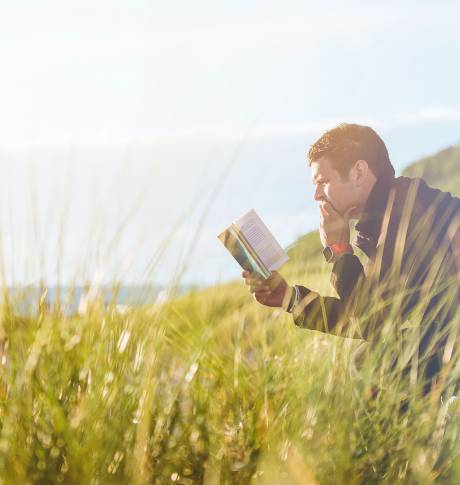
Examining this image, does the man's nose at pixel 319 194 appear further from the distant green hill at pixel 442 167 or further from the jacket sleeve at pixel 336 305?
the distant green hill at pixel 442 167

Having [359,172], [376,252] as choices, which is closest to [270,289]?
[376,252]

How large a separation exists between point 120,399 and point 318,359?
3.58 feet

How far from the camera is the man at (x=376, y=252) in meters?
3.16

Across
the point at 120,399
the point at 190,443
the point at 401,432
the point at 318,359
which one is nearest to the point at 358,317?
the point at 318,359

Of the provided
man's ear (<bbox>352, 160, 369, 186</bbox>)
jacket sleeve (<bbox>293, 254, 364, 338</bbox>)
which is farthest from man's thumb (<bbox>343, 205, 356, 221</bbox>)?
jacket sleeve (<bbox>293, 254, 364, 338</bbox>)

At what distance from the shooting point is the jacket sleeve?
10.8ft

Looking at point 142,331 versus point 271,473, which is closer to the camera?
point 271,473

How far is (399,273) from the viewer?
3254mm

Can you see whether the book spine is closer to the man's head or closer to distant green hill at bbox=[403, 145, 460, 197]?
the man's head

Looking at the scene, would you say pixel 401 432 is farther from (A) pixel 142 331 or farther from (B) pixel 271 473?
(A) pixel 142 331

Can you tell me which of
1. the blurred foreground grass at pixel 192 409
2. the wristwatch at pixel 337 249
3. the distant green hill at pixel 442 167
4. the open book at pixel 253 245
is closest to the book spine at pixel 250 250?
the open book at pixel 253 245

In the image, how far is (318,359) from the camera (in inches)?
127

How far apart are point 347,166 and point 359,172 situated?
0.22ft

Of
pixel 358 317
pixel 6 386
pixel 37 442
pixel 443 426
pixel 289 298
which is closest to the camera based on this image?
pixel 37 442
